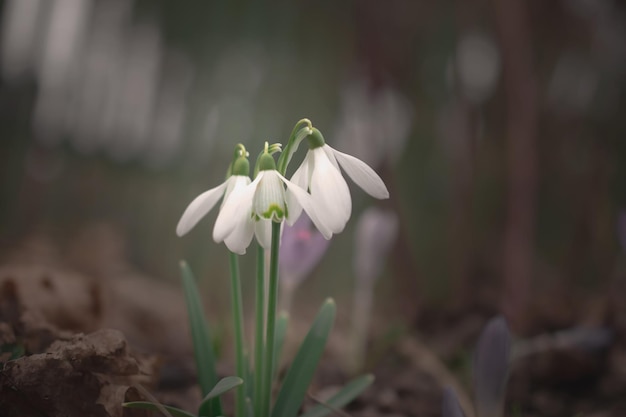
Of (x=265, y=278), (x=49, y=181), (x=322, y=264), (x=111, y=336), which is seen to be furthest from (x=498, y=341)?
(x=49, y=181)

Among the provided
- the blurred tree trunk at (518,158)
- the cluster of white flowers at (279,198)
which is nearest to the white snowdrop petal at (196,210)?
the cluster of white flowers at (279,198)

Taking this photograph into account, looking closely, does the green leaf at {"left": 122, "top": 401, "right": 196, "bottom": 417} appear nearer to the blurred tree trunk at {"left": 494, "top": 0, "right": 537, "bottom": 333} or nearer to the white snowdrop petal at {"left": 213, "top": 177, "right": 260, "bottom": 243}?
the white snowdrop petal at {"left": 213, "top": 177, "right": 260, "bottom": 243}

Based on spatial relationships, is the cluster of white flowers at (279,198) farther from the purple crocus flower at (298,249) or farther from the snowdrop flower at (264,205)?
the purple crocus flower at (298,249)

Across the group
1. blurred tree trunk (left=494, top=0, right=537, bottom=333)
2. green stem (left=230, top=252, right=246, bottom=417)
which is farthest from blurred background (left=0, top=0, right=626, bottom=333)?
green stem (left=230, top=252, right=246, bottom=417)

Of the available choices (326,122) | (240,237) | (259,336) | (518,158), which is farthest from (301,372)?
(326,122)

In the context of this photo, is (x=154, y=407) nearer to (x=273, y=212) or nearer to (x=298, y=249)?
(x=273, y=212)

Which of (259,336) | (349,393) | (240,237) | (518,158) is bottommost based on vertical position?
(349,393)

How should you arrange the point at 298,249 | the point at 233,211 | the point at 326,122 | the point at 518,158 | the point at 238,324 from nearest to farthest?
1. the point at 233,211
2. the point at 238,324
3. the point at 298,249
4. the point at 518,158
5. the point at 326,122
